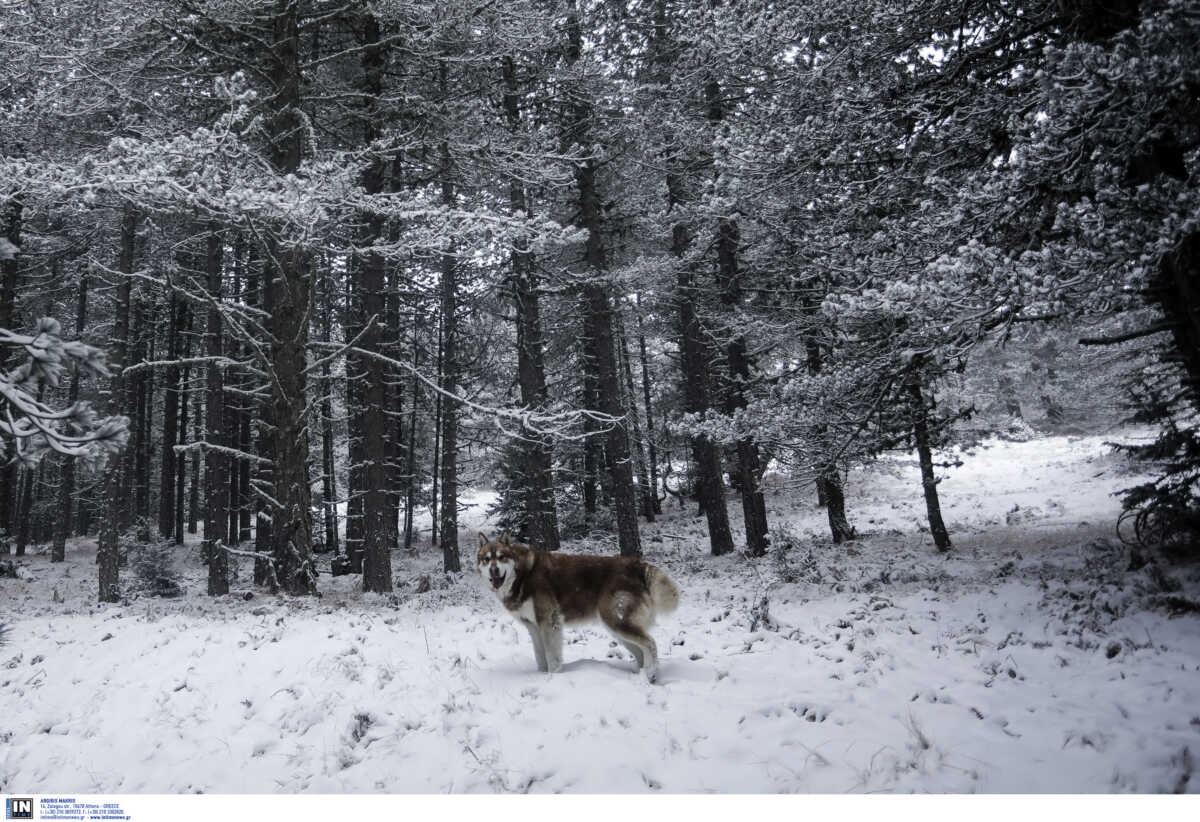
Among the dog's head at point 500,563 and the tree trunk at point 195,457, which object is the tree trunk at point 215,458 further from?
the dog's head at point 500,563

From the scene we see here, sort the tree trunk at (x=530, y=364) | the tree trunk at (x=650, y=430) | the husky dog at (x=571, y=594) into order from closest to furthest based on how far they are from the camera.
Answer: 1. the husky dog at (x=571, y=594)
2. the tree trunk at (x=530, y=364)
3. the tree trunk at (x=650, y=430)

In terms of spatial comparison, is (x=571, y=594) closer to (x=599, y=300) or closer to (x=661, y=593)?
(x=661, y=593)

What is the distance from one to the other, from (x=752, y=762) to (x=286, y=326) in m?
9.15

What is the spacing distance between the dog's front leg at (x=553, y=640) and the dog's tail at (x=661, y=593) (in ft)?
3.22

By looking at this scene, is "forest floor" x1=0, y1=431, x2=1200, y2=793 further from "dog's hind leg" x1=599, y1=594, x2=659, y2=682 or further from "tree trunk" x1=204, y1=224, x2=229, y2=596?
"tree trunk" x1=204, y1=224, x2=229, y2=596

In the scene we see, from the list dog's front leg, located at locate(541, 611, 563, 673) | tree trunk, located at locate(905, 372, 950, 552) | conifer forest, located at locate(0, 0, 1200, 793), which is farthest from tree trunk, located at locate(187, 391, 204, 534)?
tree trunk, located at locate(905, 372, 950, 552)

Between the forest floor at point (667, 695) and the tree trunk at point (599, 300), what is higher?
the tree trunk at point (599, 300)

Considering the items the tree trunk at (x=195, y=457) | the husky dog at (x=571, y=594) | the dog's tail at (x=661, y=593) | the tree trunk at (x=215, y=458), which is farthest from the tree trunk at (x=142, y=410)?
the dog's tail at (x=661, y=593)

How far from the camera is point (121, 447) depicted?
11.6 feet

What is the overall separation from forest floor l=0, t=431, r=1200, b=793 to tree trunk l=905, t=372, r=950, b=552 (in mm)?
2387

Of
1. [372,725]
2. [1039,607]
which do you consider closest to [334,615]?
[372,725]

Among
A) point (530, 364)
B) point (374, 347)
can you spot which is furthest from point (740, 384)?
point (374, 347)

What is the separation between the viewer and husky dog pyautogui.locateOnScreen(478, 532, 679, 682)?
19.4 feet

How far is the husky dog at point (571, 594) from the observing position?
19.4 feet
